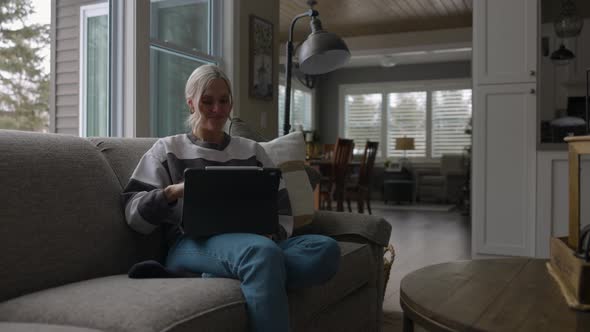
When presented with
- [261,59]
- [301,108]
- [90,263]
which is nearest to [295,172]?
A: [90,263]

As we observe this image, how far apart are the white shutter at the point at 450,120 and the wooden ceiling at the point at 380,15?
324 cm

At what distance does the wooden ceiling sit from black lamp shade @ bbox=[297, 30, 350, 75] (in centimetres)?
358

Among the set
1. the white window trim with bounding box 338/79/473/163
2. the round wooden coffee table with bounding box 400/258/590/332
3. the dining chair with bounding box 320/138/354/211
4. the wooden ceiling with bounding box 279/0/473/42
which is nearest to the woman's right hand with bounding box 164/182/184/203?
the round wooden coffee table with bounding box 400/258/590/332

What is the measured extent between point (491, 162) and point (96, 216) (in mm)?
3047

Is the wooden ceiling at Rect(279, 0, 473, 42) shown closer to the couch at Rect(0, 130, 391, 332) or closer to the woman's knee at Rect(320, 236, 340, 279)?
the couch at Rect(0, 130, 391, 332)

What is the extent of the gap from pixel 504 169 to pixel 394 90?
6.84 m

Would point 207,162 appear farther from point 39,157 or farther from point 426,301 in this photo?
point 426,301

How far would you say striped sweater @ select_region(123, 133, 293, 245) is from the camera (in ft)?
5.31

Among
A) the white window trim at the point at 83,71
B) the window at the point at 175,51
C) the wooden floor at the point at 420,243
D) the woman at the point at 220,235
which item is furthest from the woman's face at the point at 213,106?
the window at the point at 175,51

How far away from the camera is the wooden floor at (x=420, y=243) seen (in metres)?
2.95

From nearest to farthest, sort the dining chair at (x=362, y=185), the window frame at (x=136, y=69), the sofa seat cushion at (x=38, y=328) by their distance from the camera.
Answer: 1. the sofa seat cushion at (x=38, y=328)
2. the window frame at (x=136, y=69)
3. the dining chair at (x=362, y=185)

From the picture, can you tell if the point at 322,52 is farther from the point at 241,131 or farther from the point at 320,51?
the point at 241,131

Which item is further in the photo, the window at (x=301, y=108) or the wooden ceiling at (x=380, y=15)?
the window at (x=301, y=108)

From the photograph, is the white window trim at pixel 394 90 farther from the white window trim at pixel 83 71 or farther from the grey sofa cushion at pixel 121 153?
the grey sofa cushion at pixel 121 153
